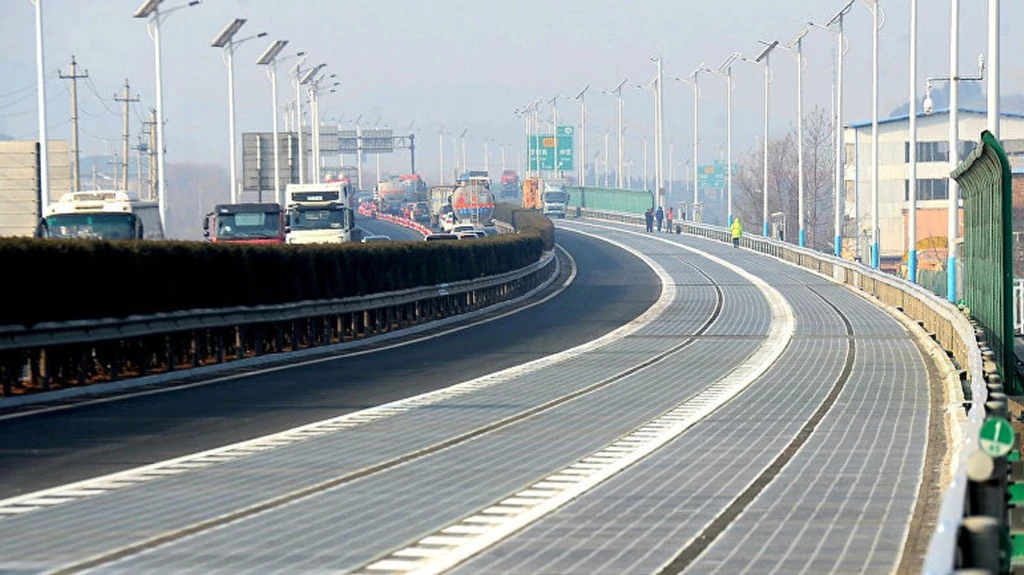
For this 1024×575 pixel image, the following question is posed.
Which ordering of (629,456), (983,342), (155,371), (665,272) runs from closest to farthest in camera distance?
(629,456) → (983,342) → (155,371) → (665,272)

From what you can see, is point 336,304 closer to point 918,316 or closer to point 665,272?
point 918,316

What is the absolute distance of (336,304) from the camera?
110 ft

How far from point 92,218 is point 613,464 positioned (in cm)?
3480

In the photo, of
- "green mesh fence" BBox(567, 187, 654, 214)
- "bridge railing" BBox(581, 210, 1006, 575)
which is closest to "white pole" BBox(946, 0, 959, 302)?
"bridge railing" BBox(581, 210, 1006, 575)

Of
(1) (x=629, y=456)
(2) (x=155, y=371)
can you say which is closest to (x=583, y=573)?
(1) (x=629, y=456)

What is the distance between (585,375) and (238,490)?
13.3 metres

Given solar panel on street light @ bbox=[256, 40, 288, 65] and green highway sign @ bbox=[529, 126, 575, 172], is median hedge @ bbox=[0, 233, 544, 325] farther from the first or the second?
green highway sign @ bbox=[529, 126, 575, 172]

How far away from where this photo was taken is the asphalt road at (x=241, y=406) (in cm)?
1586

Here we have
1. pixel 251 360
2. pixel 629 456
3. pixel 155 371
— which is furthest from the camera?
pixel 251 360

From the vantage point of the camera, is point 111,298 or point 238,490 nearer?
point 238,490

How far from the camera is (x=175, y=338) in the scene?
27.8 metres

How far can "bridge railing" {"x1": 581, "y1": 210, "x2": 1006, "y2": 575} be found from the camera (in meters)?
6.13

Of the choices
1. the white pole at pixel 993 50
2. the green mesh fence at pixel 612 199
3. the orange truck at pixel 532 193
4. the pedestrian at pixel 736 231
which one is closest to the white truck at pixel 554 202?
the orange truck at pixel 532 193

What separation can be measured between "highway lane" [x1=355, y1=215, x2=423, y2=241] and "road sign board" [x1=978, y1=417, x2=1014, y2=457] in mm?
96979
